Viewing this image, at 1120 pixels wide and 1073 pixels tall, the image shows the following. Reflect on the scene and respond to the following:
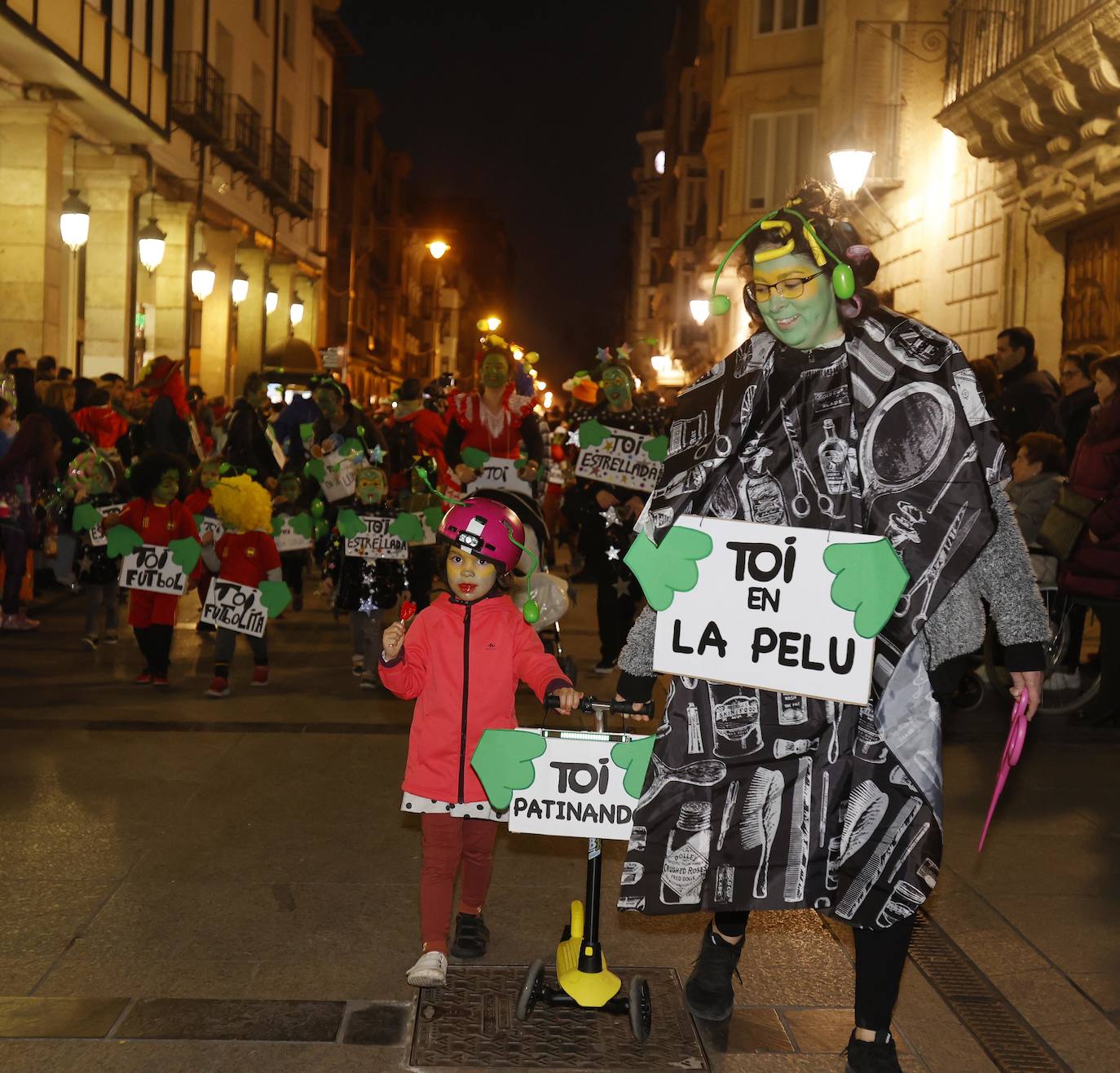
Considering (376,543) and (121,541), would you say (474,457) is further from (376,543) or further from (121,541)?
(121,541)

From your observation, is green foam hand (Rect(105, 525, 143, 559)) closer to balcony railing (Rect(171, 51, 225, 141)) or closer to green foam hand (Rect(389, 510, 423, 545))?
green foam hand (Rect(389, 510, 423, 545))

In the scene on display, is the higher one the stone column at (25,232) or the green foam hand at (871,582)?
the stone column at (25,232)

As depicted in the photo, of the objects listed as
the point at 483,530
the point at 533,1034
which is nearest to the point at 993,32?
the point at 483,530

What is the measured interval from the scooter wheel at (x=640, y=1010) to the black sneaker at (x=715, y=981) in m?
0.17

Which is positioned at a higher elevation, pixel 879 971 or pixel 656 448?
pixel 656 448

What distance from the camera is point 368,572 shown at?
967 cm

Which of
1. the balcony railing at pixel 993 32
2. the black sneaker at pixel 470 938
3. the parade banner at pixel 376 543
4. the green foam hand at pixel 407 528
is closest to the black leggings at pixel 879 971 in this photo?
the black sneaker at pixel 470 938

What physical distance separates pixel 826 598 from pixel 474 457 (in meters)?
6.57

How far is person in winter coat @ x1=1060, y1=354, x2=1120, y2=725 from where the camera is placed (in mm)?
8508

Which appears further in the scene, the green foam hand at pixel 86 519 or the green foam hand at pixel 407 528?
the green foam hand at pixel 86 519

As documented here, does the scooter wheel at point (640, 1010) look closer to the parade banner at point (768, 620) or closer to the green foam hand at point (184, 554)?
the parade banner at point (768, 620)

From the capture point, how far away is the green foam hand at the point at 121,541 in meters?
9.52

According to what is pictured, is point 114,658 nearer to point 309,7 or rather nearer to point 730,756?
point 730,756

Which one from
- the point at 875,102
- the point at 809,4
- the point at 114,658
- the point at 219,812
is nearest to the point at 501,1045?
the point at 219,812
